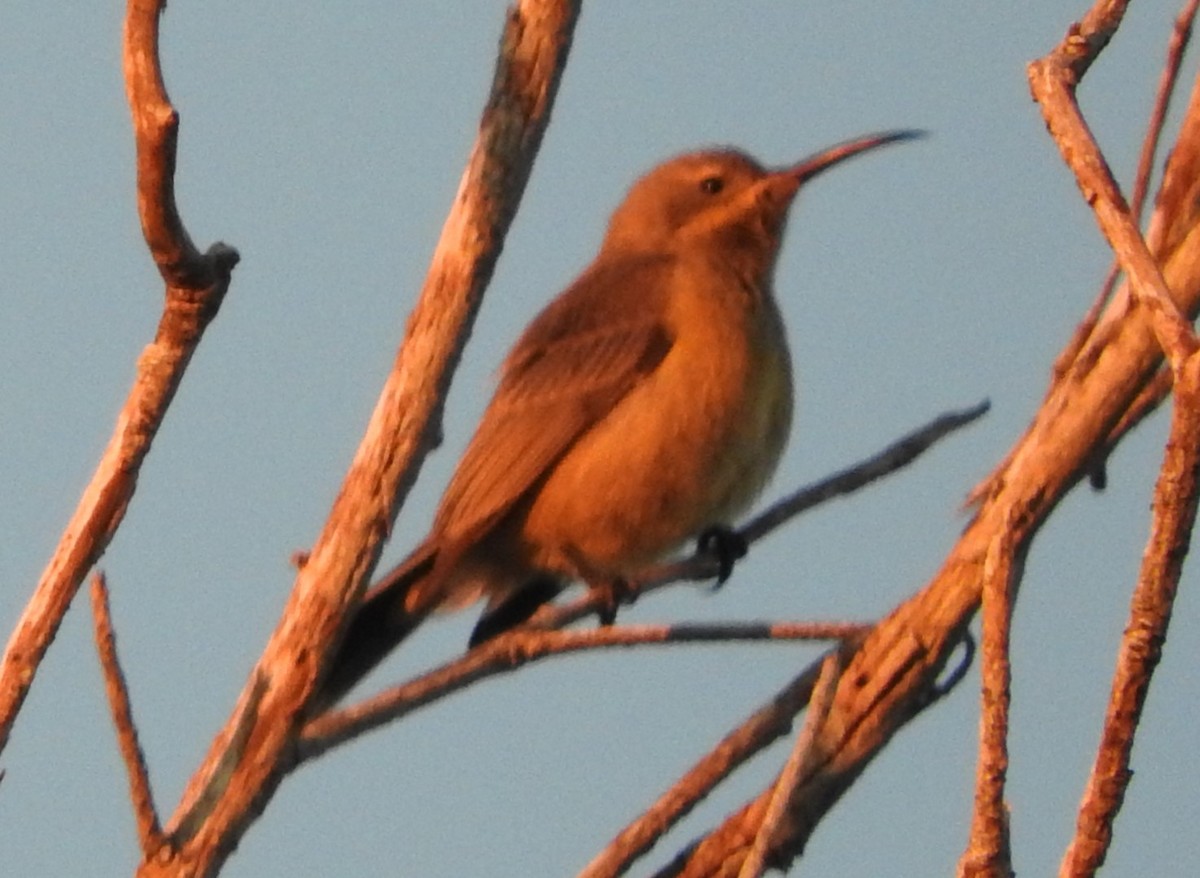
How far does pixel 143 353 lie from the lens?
404 centimetres

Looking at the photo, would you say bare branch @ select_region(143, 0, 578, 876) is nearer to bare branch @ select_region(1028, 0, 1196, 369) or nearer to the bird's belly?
bare branch @ select_region(1028, 0, 1196, 369)

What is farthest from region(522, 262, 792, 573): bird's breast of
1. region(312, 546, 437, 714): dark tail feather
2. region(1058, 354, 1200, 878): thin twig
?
region(1058, 354, 1200, 878): thin twig

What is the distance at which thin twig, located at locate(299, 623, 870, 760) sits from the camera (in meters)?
4.15

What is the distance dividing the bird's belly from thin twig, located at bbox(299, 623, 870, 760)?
205cm

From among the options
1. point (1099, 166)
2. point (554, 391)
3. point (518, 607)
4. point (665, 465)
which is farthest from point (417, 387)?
point (518, 607)

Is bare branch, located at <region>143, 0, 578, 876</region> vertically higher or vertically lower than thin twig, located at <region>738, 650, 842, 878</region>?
higher

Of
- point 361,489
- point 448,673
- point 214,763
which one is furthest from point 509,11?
point 214,763

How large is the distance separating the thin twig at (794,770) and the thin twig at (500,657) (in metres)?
0.09

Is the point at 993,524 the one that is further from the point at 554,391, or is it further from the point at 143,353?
the point at 554,391

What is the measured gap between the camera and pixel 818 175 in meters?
7.67

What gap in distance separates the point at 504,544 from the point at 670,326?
883mm

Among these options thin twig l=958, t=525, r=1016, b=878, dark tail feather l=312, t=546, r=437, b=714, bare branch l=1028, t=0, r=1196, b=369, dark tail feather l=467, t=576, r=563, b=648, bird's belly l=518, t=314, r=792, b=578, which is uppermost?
bare branch l=1028, t=0, r=1196, b=369

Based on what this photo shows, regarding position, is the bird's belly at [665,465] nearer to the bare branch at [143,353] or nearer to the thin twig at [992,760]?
the bare branch at [143,353]

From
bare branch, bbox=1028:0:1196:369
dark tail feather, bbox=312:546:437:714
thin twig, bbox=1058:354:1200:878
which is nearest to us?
thin twig, bbox=1058:354:1200:878
